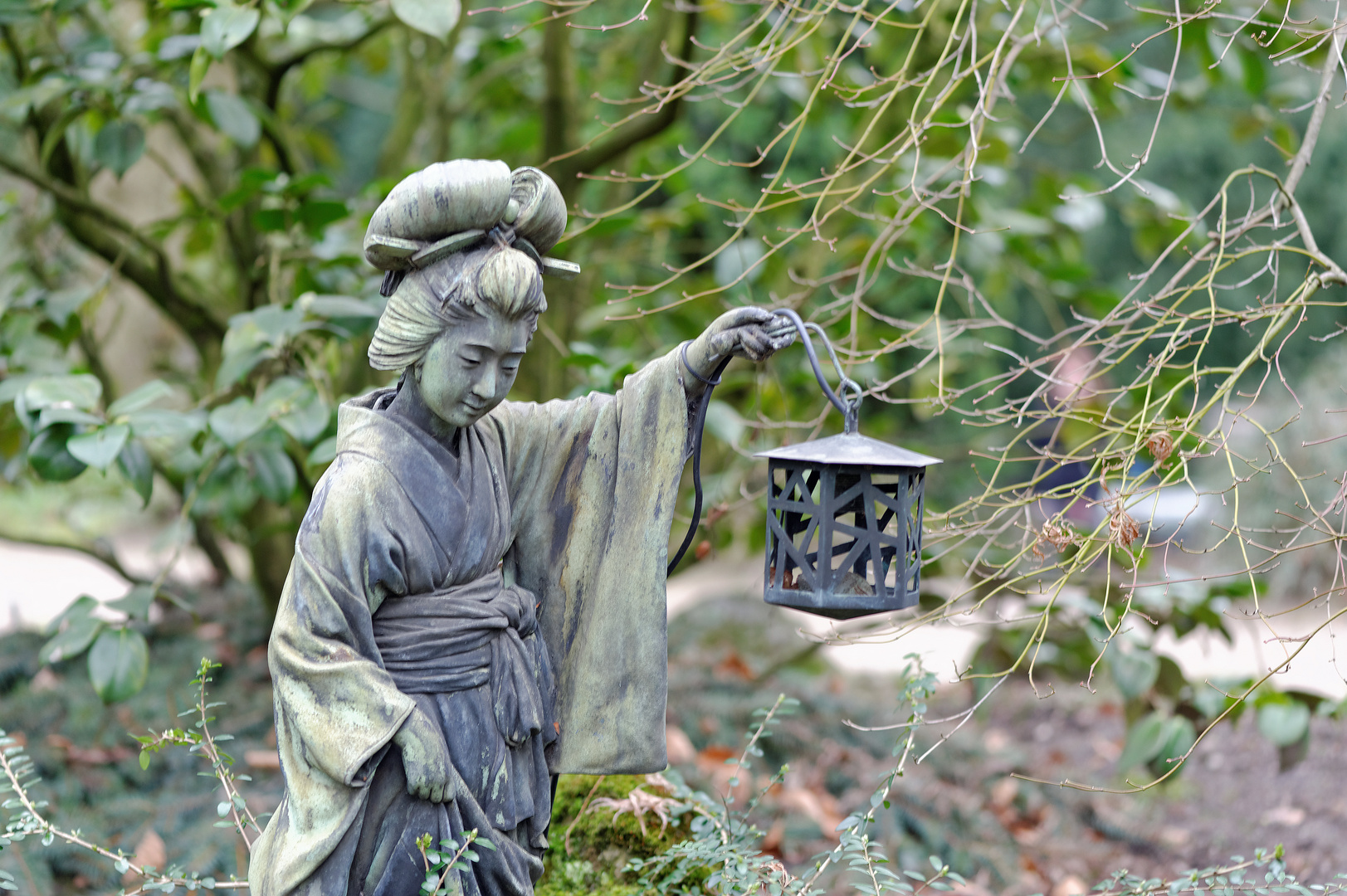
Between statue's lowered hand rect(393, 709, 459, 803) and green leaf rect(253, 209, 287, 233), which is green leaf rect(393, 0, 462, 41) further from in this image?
statue's lowered hand rect(393, 709, 459, 803)

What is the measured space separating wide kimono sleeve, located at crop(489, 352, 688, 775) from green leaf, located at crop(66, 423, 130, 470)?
85 cm

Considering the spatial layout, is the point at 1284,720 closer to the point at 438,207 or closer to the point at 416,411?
the point at 416,411

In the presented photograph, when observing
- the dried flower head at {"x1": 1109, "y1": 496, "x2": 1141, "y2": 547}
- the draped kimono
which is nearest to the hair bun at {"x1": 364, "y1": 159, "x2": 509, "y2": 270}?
the draped kimono

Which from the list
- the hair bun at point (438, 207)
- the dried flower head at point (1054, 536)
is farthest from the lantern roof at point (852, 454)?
the hair bun at point (438, 207)

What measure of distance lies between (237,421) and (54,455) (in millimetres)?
352

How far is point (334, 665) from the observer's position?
144 cm

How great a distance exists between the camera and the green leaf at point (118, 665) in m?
2.26

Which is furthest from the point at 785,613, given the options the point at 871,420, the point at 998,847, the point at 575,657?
the point at 575,657

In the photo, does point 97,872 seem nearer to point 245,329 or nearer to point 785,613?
point 245,329

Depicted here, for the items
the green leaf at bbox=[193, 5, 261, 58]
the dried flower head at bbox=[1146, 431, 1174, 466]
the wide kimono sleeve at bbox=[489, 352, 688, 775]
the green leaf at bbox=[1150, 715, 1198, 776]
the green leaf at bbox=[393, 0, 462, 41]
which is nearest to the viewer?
the wide kimono sleeve at bbox=[489, 352, 688, 775]

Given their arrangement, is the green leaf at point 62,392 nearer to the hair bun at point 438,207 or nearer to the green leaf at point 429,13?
the green leaf at point 429,13

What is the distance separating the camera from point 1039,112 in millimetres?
8719

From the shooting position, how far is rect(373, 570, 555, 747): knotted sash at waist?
1524mm

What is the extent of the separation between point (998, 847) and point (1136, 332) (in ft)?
5.59
